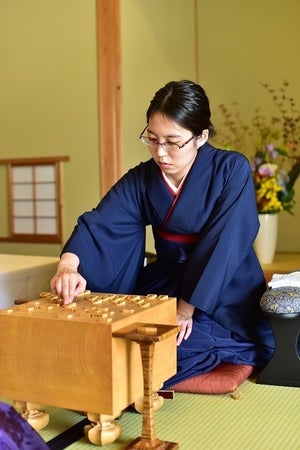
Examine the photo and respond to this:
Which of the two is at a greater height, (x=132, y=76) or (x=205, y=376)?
(x=132, y=76)

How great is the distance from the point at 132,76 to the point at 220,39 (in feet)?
2.68

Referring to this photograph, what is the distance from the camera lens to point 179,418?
82.6 inches

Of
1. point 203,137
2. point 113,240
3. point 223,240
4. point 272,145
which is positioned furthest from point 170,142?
point 272,145

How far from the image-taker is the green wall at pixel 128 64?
5137 millimetres

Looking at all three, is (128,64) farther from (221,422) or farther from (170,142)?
(221,422)

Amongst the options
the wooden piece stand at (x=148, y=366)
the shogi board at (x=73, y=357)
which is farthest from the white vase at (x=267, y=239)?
the wooden piece stand at (x=148, y=366)

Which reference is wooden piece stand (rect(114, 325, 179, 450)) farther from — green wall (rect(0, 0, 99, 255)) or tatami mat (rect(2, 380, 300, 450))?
green wall (rect(0, 0, 99, 255))

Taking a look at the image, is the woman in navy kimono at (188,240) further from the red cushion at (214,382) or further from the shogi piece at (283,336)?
the shogi piece at (283,336)

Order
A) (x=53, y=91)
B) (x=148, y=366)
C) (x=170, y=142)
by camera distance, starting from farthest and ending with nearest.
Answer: (x=53, y=91) → (x=170, y=142) → (x=148, y=366)

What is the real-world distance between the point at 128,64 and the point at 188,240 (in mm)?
3137

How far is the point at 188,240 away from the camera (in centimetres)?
253

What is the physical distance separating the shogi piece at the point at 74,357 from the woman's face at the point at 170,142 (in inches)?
25.5

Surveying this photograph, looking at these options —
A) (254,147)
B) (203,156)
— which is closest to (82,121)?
(254,147)

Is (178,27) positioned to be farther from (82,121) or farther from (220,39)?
(82,121)
